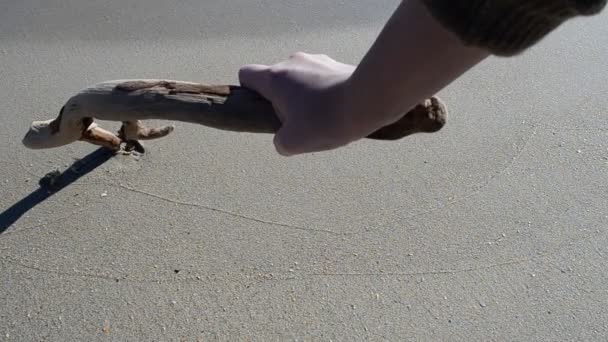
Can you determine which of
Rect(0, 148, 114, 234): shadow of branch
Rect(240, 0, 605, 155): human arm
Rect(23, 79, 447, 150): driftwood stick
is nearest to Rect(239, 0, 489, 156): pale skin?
Rect(240, 0, 605, 155): human arm

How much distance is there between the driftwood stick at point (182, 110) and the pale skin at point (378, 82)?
0.17m

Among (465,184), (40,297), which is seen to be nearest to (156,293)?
(40,297)

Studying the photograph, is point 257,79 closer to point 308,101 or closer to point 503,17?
point 308,101

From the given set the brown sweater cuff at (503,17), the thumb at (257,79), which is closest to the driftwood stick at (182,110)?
the thumb at (257,79)

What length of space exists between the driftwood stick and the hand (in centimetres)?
6

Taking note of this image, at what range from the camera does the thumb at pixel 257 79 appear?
0.82 meters

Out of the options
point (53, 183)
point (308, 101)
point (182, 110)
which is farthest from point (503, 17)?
point (53, 183)

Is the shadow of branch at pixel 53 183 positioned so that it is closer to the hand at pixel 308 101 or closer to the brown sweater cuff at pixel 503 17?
the hand at pixel 308 101

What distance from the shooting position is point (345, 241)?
1431mm

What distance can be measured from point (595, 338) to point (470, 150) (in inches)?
25.1

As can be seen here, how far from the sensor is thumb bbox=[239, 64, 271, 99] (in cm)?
82

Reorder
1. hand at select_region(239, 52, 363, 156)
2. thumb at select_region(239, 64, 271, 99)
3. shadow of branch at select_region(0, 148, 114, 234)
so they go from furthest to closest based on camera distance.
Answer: shadow of branch at select_region(0, 148, 114, 234) < thumb at select_region(239, 64, 271, 99) < hand at select_region(239, 52, 363, 156)

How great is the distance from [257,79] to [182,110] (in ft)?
0.66

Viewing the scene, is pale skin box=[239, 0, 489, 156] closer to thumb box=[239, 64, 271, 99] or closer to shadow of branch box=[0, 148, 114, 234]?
thumb box=[239, 64, 271, 99]
